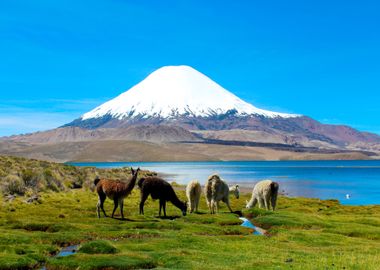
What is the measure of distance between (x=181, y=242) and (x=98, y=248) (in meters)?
4.26

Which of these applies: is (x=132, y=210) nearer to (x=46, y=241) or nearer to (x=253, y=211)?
(x=253, y=211)

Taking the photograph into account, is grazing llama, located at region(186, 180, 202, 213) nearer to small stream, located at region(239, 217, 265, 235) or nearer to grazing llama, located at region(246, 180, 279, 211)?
small stream, located at region(239, 217, 265, 235)

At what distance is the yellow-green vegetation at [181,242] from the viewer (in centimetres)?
1539

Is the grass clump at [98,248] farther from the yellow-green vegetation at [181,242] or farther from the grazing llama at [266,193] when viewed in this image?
the grazing llama at [266,193]

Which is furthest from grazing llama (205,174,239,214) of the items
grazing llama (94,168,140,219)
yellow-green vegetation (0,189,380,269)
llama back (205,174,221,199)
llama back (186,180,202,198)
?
grazing llama (94,168,140,219)

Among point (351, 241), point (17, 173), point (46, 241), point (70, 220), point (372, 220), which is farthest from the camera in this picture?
point (17, 173)

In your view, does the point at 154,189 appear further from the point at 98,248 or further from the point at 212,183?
the point at 98,248

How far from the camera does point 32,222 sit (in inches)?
928

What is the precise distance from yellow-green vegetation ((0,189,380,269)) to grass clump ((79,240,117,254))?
0.04m

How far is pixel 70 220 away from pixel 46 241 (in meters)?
6.98

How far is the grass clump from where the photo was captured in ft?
56.0

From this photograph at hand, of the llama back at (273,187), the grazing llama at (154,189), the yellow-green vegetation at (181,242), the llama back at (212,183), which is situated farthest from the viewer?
the llama back at (273,187)

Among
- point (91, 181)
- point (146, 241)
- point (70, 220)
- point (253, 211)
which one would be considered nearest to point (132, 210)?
point (70, 220)

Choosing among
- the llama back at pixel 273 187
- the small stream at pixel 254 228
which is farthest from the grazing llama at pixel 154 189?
the llama back at pixel 273 187
